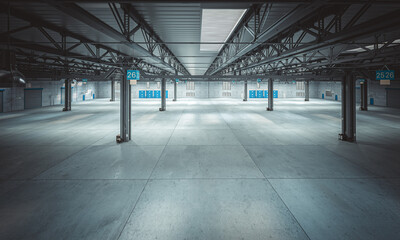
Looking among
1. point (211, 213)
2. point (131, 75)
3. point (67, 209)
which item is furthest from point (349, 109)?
point (67, 209)

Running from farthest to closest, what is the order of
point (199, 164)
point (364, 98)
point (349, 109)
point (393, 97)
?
point (393, 97) → point (364, 98) → point (349, 109) → point (199, 164)

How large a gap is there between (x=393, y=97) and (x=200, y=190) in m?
37.0

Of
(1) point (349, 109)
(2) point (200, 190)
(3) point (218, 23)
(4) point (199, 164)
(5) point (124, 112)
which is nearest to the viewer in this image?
(2) point (200, 190)

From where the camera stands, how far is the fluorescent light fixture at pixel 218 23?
7.70m

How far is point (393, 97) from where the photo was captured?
29047 millimetres

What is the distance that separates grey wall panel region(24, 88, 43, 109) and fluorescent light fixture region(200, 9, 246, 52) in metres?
28.7

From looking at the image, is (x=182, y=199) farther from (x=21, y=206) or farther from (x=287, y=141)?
(x=287, y=141)

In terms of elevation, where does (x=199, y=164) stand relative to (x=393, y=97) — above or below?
below

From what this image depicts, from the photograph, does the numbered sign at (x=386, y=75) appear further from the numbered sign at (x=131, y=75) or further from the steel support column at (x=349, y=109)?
the numbered sign at (x=131, y=75)

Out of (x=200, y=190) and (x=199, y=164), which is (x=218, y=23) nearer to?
(x=199, y=164)

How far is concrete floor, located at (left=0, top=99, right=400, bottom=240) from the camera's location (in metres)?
3.93

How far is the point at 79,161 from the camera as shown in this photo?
25.3ft

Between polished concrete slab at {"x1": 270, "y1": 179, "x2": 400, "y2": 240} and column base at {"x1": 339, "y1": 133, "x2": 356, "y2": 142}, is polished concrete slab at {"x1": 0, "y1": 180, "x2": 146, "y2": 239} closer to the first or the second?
polished concrete slab at {"x1": 270, "y1": 179, "x2": 400, "y2": 240}

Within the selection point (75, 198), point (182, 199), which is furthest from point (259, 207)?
point (75, 198)
